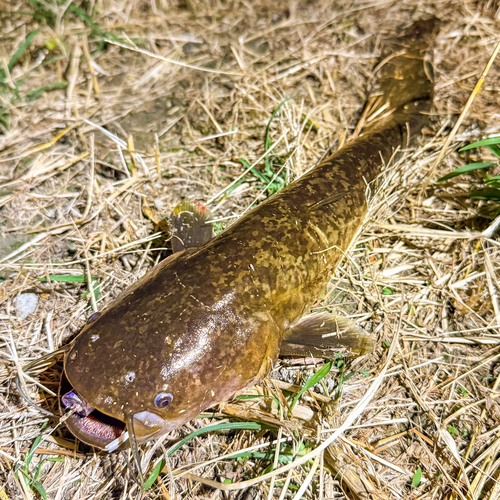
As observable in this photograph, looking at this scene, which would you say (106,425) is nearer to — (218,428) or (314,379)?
(218,428)

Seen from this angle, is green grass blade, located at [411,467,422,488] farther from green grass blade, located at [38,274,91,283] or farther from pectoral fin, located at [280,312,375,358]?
green grass blade, located at [38,274,91,283]

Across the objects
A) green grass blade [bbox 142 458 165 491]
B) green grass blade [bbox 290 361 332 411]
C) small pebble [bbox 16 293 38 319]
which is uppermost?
small pebble [bbox 16 293 38 319]

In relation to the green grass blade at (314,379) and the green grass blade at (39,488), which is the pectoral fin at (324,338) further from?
the green grass blade at (39,488)

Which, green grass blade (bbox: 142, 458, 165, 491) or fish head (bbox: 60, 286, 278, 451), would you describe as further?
green grass blade (bbox: 142, 458, 165, 491)

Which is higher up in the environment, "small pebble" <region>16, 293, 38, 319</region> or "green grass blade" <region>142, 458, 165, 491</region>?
"small pebble" <region>16, 293, 38, 319</region>

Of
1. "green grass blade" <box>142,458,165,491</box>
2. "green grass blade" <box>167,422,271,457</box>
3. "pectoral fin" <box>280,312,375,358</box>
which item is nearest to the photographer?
"green grass blade" <box>142,458,165,491</box>

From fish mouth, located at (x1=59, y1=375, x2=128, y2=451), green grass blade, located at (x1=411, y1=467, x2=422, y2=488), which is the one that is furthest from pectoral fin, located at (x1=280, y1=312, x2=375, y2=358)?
fish mouth, located at (x1=59, y1=375, x2=128, y2=451)

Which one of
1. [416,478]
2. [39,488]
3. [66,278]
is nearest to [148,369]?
[39,488]
